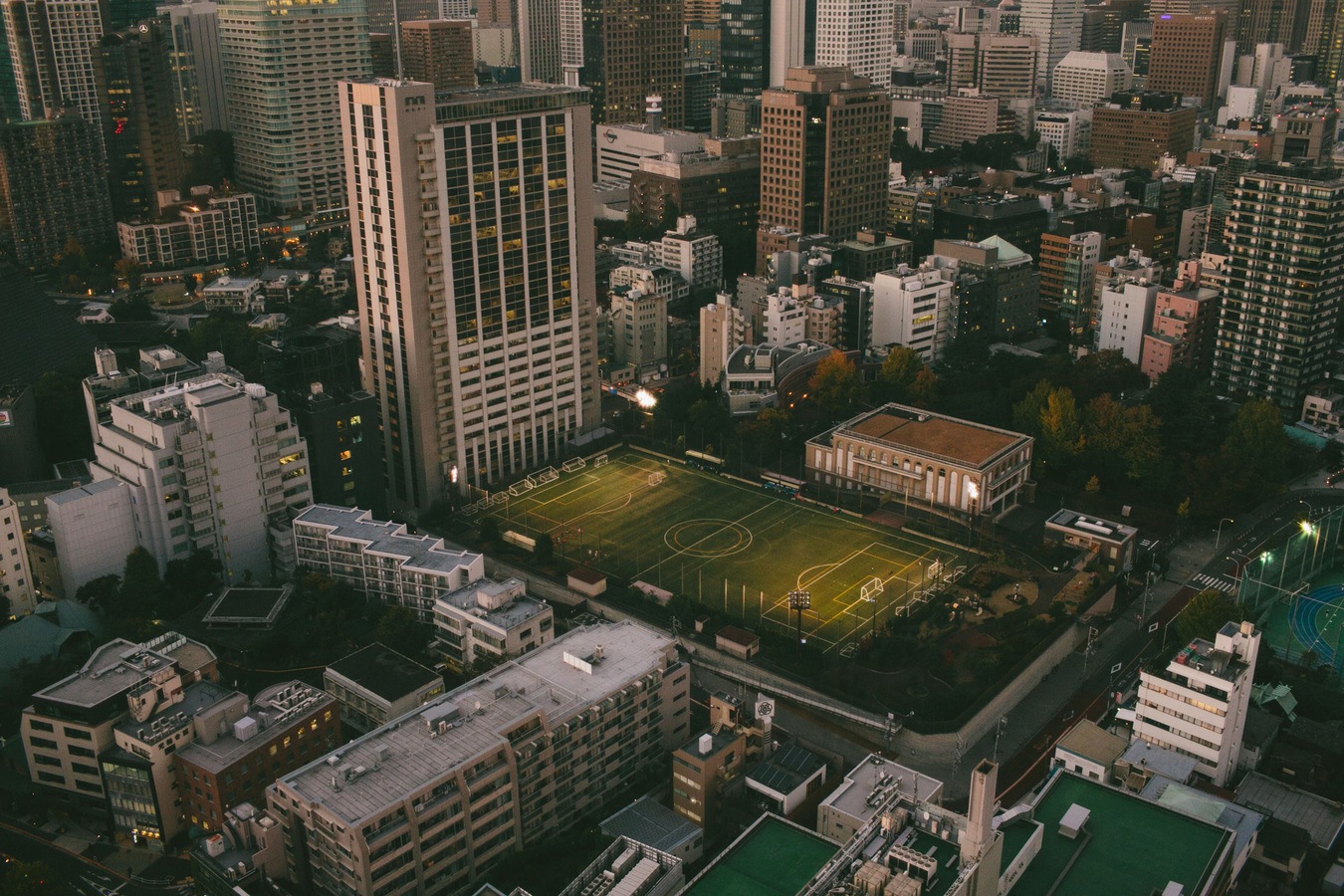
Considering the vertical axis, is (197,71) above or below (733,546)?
above

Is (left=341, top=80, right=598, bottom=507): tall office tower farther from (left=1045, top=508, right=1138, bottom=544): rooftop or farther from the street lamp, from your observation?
(left=1045, top=508, right=1138, bottom=544): rooftop

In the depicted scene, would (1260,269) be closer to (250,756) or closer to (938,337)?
(938,337)

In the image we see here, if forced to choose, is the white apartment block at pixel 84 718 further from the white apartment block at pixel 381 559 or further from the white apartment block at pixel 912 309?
the white apartment block at pixel 912 309

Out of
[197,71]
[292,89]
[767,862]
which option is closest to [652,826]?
[767,862]

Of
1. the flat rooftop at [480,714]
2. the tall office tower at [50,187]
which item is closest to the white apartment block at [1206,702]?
the flat rooftop at [480,714]

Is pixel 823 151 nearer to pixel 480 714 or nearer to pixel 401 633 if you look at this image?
pixel 401 633

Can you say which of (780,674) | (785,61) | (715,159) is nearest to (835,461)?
(780,674)

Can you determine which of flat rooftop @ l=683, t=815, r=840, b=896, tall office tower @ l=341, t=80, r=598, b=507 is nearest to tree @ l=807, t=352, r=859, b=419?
tall office tower @ l=341, t=80, r=598, b=507
